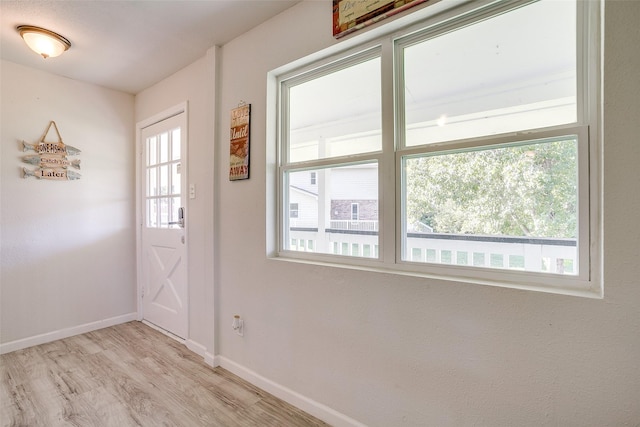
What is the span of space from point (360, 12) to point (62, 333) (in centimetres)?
369

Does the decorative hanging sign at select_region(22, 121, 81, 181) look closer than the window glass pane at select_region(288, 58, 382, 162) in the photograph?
No

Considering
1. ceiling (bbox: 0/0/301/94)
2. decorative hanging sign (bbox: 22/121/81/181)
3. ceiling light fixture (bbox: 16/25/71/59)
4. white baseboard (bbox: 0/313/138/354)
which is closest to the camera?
ceiling (bbox: 0/0/301/94)

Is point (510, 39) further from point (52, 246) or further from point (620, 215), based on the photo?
point (52, 246)

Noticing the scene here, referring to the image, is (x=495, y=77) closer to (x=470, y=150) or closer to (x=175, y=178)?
(x=470, y=150)

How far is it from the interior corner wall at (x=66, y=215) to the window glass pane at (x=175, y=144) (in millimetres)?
784

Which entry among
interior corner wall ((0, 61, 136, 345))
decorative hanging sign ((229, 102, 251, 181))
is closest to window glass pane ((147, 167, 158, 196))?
interior corner wall ((0, 61, 136, 345))

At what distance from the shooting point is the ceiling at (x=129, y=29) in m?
1.83

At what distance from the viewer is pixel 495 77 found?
1.33 metres

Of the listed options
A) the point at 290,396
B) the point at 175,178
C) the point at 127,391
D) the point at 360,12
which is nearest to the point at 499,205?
the point at 360,12

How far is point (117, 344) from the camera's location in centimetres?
265

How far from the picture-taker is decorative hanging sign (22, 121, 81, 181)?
8.60ft

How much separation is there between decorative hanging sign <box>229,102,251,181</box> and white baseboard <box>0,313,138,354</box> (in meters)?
2.26

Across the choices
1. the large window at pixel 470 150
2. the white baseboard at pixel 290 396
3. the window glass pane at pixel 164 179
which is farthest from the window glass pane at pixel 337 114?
the window glass pane at pixel 164 179

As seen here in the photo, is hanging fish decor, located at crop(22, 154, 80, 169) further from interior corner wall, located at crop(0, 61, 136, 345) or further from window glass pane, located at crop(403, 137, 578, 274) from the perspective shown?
window glass pane, located at crop(403, 137, 578, 274)
